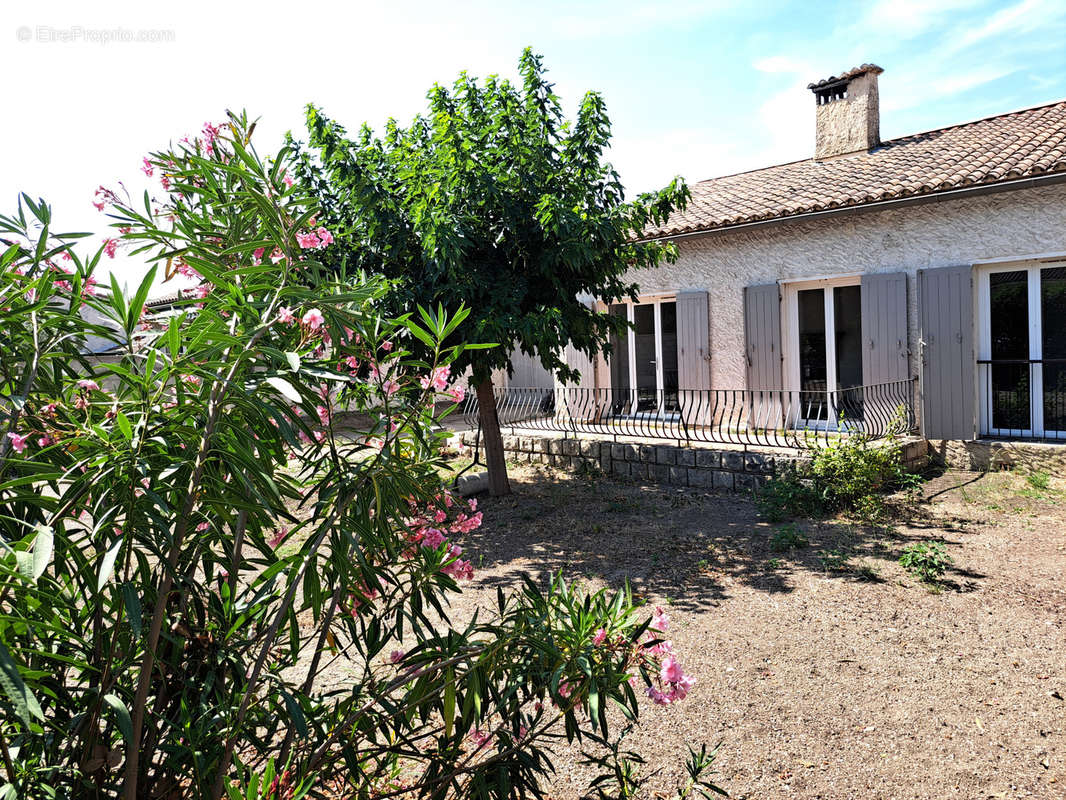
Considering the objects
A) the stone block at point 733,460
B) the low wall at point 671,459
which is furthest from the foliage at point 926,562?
the stone block at point 733,460

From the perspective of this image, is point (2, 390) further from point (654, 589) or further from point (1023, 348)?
point (1023, 348)

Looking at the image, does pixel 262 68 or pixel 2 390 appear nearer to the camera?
pixel 2 390

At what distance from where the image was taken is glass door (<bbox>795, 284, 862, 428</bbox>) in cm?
970

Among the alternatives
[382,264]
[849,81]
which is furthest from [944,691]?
[849,81]

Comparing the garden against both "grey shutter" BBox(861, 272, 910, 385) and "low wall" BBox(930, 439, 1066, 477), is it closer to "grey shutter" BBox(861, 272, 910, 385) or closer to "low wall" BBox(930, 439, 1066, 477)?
"low wall" BBox(930, 439, 1066, 477)

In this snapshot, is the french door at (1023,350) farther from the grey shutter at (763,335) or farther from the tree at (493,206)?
the tree at (493,206)

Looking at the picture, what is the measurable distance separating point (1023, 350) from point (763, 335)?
9.67 ft

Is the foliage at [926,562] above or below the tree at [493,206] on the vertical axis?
below

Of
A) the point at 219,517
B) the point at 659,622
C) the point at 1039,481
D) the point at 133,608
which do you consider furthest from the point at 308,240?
the point at 1039,481

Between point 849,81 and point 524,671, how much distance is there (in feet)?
39.0

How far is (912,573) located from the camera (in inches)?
218

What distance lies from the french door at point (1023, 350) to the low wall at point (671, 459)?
1007mm

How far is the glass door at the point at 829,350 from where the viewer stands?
970 cm

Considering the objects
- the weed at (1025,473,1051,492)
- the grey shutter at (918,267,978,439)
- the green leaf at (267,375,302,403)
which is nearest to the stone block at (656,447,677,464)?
the grey shutter at (918,267,978,439)
